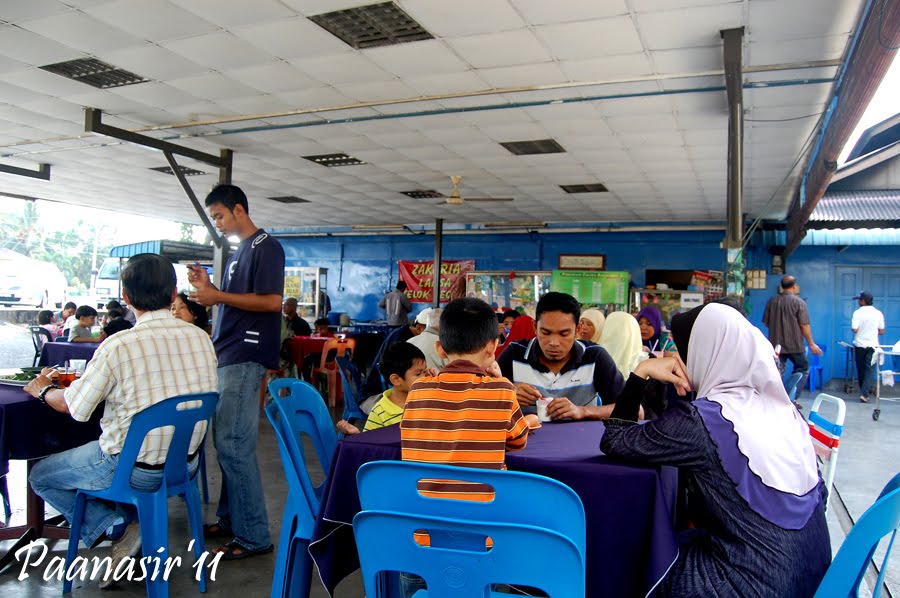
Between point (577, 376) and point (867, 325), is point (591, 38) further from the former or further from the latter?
point (867, 325)

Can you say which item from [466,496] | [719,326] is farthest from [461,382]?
[719,326]

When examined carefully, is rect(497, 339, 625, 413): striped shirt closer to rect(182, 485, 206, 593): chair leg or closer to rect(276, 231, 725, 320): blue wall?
rect(182, 485, 206, 593): chair leg

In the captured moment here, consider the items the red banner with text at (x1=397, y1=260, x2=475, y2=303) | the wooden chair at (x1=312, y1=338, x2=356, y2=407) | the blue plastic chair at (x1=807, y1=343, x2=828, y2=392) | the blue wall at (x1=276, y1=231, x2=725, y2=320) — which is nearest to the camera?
the wooden chair at (x1=312, y1=338, x2=356, y2=407)

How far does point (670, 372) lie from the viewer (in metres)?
1.98

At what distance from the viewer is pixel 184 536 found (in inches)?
134

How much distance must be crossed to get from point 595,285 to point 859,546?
1130 centimetres

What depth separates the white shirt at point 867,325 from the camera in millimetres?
9227

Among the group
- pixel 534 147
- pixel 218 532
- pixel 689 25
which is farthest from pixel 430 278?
pixel 218 532

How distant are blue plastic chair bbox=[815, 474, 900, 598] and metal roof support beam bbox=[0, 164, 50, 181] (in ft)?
36.1

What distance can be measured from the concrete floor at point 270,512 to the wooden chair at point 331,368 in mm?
1160

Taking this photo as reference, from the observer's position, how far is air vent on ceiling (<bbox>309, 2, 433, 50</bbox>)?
A: 169 inches

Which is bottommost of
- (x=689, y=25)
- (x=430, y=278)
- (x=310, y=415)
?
(x=310, y=415)

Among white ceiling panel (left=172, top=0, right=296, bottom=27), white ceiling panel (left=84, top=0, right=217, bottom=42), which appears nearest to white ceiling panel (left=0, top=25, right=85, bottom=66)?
white ceiling panel (left=84, top=0, right=217, bottom=42)

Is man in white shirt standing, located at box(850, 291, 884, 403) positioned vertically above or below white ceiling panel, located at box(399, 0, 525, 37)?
below
